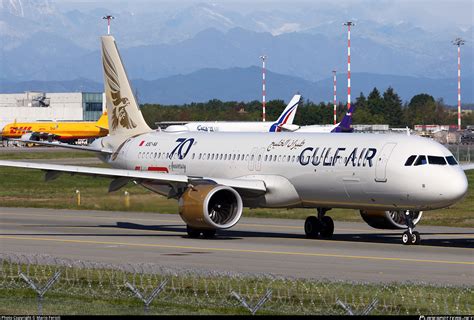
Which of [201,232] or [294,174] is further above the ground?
[294,174]

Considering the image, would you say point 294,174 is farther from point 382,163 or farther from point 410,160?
point 410,160

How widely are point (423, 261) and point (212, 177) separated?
14.2 meters

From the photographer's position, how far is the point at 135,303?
23.3m

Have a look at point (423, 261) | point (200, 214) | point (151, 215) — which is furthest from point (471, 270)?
point (151, 215)

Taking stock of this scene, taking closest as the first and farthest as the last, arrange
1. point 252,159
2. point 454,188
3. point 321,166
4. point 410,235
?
point 454,188
point 410,235
point 321,166
point 252,159

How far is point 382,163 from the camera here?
125ft

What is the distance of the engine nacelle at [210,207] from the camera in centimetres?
4000

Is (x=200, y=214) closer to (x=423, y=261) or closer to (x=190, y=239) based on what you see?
(x=190, y=239)

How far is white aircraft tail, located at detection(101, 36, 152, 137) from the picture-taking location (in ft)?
165

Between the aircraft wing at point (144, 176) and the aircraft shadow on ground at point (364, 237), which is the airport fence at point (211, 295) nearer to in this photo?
the aircraft shadow on ground at point (364, 237)

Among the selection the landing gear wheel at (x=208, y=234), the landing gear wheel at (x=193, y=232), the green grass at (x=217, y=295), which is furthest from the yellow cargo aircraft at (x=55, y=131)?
the green grass at (x=217, y=295)

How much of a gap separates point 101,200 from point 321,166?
73.5 ft

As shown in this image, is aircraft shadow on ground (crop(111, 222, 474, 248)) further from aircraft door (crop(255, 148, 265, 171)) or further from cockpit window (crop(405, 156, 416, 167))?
cockpit window (crop(405, 156, 416, 167))

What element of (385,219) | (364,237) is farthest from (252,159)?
(385,219)
